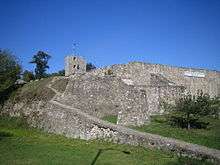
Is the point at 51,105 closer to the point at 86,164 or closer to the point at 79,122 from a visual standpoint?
the point at 79,122

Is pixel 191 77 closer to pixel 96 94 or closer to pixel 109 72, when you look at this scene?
pixel 109 72

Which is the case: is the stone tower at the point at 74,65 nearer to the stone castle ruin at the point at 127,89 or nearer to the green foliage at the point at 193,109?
the stone castle ruin at the point at 127,89

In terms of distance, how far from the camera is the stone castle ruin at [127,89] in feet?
72.0

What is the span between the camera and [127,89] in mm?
24953

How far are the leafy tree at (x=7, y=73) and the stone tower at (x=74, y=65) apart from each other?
4.67m

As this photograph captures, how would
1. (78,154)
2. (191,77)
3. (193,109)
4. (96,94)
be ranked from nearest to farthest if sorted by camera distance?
1. (78,154)
2. (193,109)
3. (96,94)
4. (191,77)

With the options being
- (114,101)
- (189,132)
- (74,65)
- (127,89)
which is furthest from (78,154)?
(74,65)

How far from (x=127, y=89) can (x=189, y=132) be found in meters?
6.82

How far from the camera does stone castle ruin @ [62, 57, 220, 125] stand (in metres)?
21.9

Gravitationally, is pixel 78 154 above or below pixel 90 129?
below

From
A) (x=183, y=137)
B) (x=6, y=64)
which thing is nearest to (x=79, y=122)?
(x=183, y=137)

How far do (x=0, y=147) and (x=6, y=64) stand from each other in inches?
855

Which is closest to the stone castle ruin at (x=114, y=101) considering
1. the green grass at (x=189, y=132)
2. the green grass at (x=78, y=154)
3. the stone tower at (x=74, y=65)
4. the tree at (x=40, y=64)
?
the stone tower at (x=74, y=65)

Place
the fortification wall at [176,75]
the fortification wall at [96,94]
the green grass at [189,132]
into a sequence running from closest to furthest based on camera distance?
the green grass at [189,132]
the fortification wall at [96,94]
the fortification wall at [176,75]
